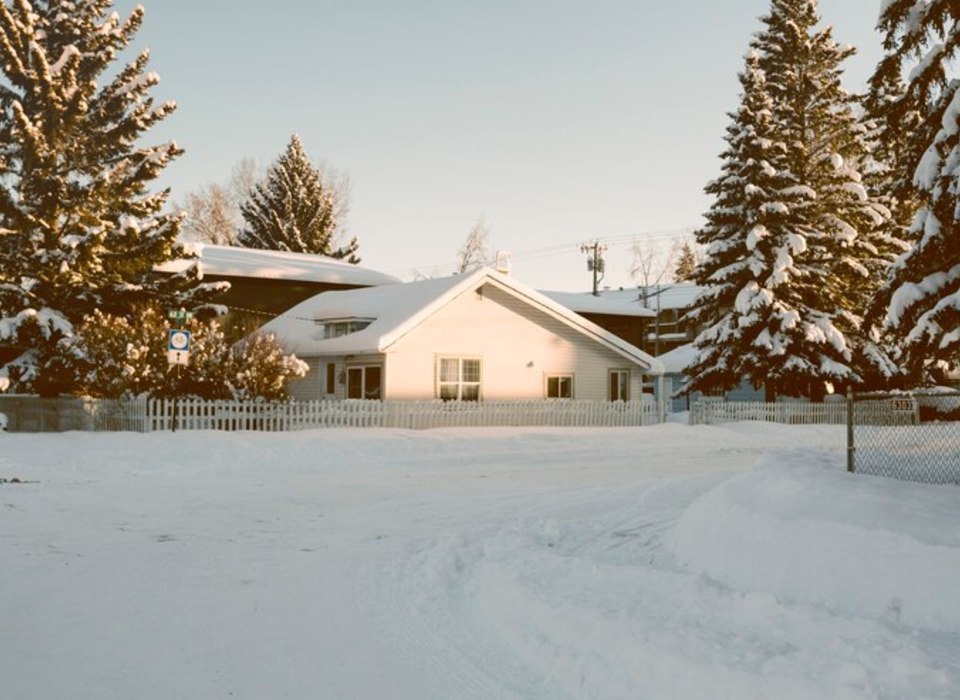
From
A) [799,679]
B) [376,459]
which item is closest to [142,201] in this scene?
[376,459]

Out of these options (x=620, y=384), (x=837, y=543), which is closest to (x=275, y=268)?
(x=620, y=384)

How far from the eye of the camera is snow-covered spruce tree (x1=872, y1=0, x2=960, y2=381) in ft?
40.7

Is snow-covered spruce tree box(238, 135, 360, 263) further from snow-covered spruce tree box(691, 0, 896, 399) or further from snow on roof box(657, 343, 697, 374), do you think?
snow-covered spruce tree box(691, 0, 896, 399)

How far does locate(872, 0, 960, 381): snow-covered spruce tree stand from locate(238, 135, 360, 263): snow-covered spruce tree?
52652mm

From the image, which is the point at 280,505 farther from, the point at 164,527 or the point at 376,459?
the point at 376,459

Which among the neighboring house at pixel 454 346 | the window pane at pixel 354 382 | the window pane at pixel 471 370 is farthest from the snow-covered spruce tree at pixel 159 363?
the window pane at pixel 471 370

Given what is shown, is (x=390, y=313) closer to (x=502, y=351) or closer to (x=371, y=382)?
(x=371, y=382)

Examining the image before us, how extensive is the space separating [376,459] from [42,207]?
14.0 m

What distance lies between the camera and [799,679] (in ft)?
15.5

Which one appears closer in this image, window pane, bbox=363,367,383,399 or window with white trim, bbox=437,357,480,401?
window pane, bbox=363,367,383,399

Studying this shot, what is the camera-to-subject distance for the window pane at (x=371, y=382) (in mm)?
29422

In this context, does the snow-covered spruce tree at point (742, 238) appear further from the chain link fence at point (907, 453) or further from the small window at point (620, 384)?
the chain link fence at point (907, 453)

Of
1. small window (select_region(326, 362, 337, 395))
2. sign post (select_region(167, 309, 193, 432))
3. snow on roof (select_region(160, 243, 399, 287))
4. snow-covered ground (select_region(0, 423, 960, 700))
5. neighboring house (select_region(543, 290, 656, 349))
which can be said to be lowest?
snow-covered ground (select_region(0, 423, 960, 700))

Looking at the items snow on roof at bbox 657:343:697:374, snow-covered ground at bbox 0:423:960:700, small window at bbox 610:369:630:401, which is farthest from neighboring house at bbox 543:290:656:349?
snow-covered ground at bbox 0:423:960:700
